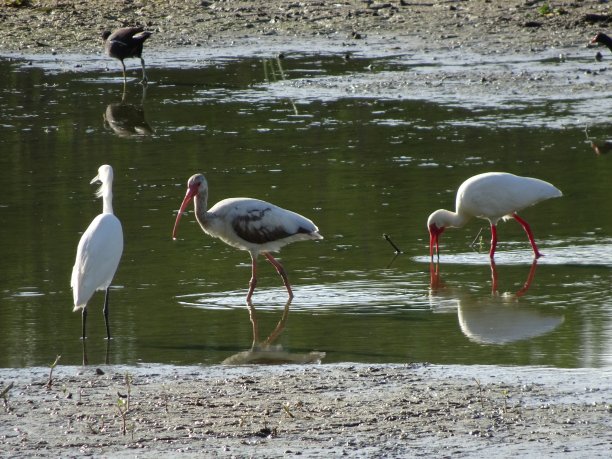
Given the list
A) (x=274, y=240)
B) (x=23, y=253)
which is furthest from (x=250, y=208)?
(x=23, y=253)

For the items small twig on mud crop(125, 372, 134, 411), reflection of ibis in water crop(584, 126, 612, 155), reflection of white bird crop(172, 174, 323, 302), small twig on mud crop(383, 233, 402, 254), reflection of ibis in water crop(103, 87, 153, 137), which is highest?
small twig on mud crop(125, 372, 134, 411)

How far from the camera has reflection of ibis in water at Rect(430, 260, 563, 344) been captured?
8914 millimetres

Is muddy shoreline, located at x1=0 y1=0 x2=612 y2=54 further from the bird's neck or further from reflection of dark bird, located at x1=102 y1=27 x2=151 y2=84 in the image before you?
the bird's neck

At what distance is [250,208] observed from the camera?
10656 mm

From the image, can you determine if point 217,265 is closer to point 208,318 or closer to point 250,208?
point 250,208

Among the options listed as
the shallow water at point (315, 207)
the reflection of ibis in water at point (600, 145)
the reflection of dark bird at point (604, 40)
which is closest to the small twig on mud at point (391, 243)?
the shallow water at point (315, 207)

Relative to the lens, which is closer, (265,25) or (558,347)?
(558,347)

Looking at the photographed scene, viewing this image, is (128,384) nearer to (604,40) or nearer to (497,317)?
(497,317)

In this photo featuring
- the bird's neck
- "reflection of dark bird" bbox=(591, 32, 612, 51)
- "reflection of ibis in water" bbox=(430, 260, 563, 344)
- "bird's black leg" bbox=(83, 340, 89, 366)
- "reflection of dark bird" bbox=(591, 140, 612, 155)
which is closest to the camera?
"bird's black leg" bbox=(83, 340, 89, 366)

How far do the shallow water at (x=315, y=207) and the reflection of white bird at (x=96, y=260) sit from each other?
0.30 m

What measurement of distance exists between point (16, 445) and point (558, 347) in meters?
3.51

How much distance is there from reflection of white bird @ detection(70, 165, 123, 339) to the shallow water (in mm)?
299

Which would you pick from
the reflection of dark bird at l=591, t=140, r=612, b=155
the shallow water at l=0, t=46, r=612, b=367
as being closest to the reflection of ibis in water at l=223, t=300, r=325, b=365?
the shallow water at l=0, t=46, r=612, b=367

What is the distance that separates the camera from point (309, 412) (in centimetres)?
695
